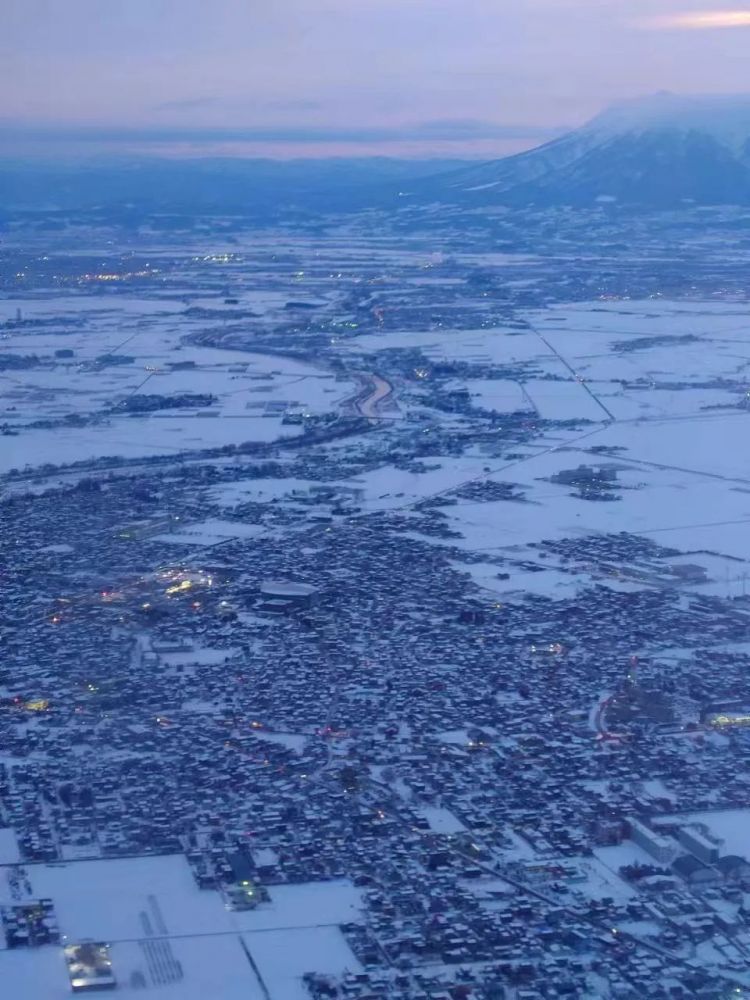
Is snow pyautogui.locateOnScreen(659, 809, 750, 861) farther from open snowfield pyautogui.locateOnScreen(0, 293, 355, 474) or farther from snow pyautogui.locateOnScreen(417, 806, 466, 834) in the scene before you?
open snowfield pyautogui.locateOnScreen(0, 293, 355, 474)

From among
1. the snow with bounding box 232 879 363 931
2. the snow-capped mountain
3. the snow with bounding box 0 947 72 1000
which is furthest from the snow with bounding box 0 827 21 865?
the snow-capped mountain

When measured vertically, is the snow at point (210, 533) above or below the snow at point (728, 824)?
above

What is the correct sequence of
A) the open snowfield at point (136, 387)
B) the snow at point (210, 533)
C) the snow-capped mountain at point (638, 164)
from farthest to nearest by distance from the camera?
the snow-capped mountain at point (638, 164), the open snowfield at point (136, 387), the snow at point (210, 533)

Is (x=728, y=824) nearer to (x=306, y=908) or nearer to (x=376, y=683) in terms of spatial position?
(x=306, y=908)

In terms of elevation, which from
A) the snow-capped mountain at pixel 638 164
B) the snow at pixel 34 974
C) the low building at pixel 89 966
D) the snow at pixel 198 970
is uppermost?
the snow-capped mountain at pixel 638 164

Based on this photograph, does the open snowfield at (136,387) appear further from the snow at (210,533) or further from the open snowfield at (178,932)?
the open snowfield at (178,932)

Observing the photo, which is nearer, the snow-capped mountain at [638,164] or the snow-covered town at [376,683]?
the snow-covered town at [376,683]

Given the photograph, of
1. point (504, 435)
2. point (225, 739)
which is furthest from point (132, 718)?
point (504, 435)

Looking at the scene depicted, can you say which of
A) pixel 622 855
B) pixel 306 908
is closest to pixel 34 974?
pixel 306 908

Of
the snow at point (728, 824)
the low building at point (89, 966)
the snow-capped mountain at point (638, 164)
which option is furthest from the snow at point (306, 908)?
the snow-capped mountain at point (638, 164)

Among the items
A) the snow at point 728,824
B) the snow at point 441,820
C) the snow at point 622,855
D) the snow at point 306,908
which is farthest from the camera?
the snow at point 441,820
